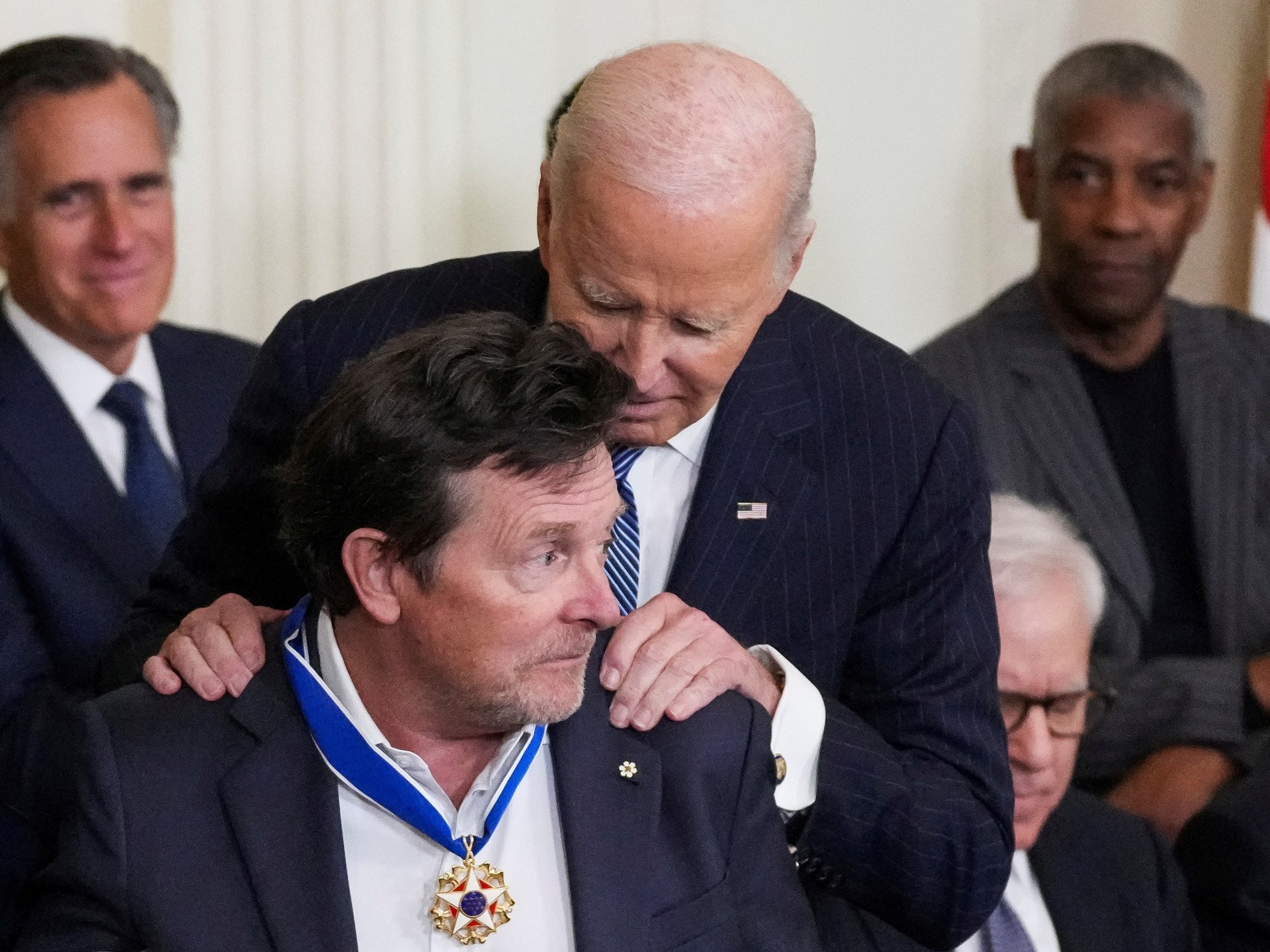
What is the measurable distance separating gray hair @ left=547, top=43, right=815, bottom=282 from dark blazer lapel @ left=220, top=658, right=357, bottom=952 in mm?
715

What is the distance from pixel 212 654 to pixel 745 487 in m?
0.69

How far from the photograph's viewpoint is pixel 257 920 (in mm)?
2135

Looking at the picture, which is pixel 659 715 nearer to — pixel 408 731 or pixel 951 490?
pixel 408 731

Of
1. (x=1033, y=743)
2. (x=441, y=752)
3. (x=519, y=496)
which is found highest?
(x=519, y=496)

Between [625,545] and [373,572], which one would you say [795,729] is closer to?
[625,545]

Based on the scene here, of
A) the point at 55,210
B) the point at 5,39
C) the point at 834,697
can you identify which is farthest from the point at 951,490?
the point at 5,39

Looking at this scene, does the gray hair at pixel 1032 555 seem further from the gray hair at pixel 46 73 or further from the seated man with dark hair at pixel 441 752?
the gray hair at pixel 46 73

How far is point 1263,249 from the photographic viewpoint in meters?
4.70

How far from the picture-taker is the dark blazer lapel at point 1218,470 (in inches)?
150

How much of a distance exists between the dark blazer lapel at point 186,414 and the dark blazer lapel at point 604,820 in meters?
1.45

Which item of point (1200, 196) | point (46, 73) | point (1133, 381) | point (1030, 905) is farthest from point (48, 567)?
point (1200, 196)

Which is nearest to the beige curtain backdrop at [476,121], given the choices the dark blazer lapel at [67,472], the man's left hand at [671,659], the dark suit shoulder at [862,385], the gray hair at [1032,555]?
the dark blazer lapel at [67,472]

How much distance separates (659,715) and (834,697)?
14.4 inches

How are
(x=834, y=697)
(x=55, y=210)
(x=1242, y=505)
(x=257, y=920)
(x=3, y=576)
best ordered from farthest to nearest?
(x=1242, y=505)
(x=55, y=210)
(x=3, y=576)
(x=834, y=697)
(x=257, y=920)
